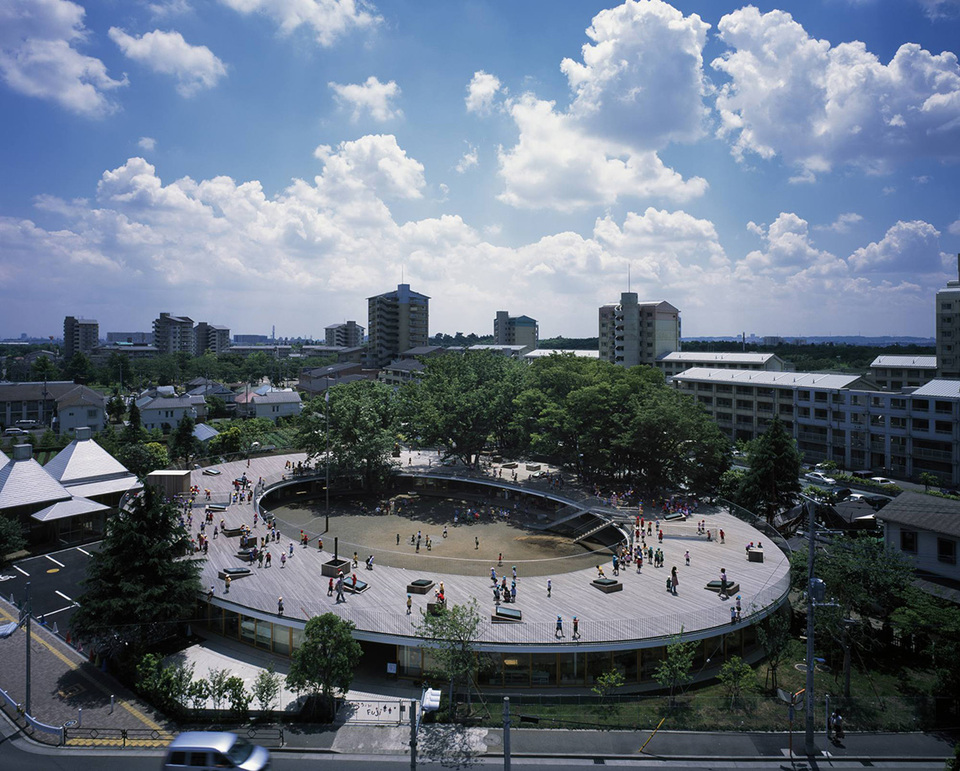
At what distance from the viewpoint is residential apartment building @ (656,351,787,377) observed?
78438mm

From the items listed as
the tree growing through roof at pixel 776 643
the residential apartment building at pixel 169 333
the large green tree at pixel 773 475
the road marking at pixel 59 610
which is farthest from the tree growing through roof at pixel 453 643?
the residential apartment building at pixel 169 333

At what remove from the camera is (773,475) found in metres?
40.1

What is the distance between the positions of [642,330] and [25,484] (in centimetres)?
8408

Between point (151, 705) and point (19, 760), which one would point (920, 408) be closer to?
point (151, 705)

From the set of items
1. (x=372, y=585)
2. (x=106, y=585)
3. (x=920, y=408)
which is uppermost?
(x=920, y=408)

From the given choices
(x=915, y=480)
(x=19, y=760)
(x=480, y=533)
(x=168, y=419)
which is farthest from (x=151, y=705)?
(x=168, y=419)

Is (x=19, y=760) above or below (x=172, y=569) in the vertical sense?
below

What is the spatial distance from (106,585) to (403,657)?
1278 centimetres

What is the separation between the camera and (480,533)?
4144cm

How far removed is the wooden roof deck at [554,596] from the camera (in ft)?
74.5

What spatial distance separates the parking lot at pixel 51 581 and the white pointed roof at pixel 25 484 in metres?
3.69

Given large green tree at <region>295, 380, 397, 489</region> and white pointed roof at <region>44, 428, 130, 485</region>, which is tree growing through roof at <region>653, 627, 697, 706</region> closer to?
large green tree at <region>295, 380, 397, 489</region>

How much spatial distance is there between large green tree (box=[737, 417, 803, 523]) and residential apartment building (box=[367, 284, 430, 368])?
93404mm

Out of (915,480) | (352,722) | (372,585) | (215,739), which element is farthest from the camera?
(915,480)
